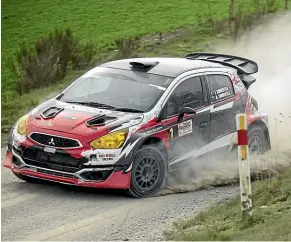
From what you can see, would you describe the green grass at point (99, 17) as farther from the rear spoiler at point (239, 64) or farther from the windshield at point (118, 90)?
the windshield at point (118, 90)

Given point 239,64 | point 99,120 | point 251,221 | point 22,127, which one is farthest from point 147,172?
point 239,64

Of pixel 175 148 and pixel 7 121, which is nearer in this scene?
pixel 175 148

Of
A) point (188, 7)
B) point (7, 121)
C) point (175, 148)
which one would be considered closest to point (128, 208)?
point (175, 148)

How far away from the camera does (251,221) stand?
29.0 ft

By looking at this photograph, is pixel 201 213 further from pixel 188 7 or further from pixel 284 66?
pixel 188 7

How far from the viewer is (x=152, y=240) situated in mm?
9102

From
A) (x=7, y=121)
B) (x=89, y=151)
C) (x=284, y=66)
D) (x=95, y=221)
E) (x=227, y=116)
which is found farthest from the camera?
(x=284, y=66)

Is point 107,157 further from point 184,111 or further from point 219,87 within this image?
point 219,87

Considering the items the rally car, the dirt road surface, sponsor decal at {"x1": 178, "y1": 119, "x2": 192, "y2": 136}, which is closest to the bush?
the rally car

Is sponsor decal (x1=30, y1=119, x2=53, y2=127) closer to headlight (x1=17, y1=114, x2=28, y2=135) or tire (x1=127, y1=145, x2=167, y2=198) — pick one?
headlight (x1=17, y1=114, x2=28, y2=135)

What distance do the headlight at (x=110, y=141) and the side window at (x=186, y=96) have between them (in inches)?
38.6

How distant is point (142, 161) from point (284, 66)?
9978mm

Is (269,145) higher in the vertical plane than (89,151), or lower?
lower

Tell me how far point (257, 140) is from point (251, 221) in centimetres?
423
